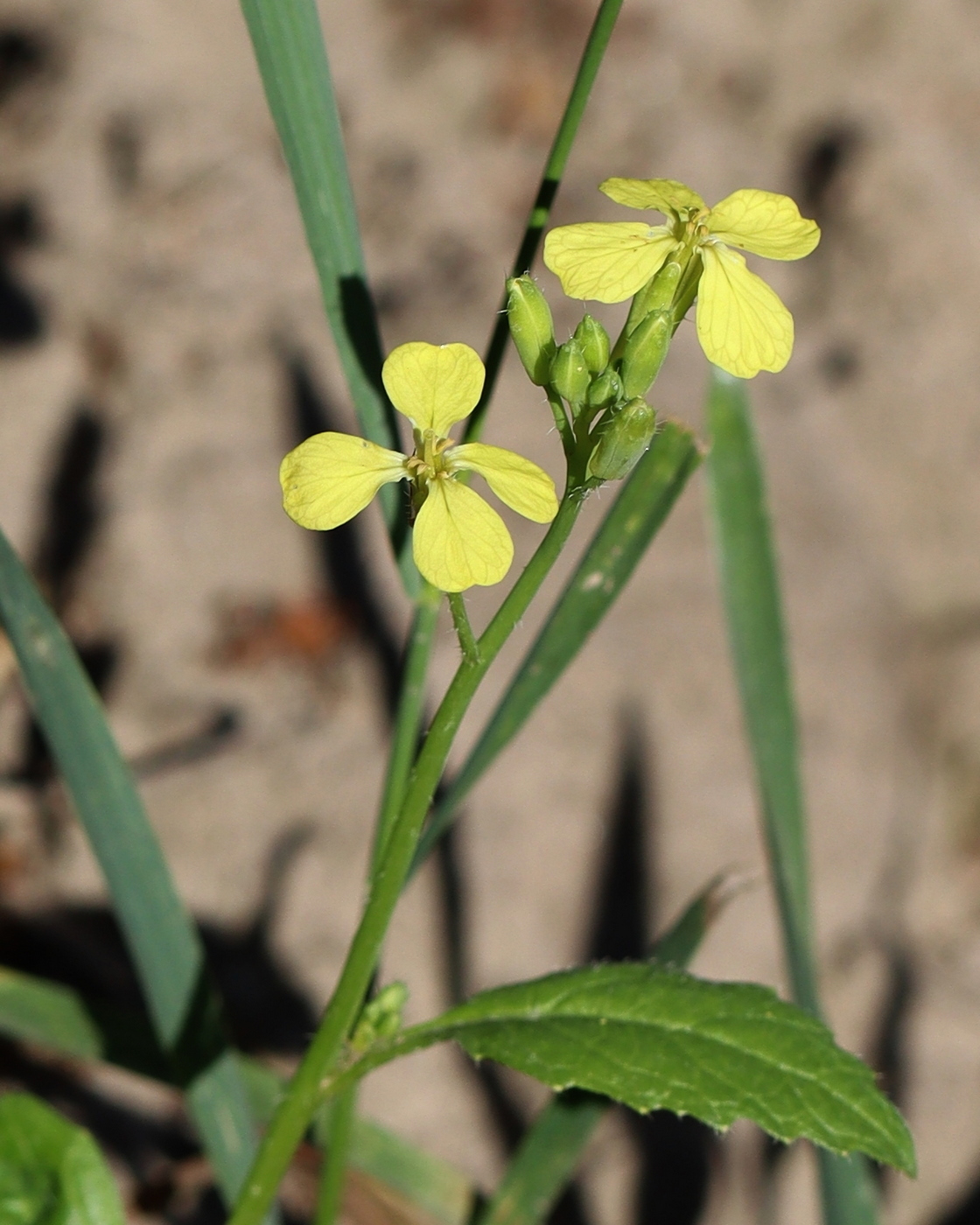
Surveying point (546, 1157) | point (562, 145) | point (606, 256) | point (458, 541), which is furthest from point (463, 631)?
point (546, 1157)

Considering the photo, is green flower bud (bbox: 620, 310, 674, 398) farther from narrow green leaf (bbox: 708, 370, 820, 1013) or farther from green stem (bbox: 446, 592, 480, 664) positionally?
narrow green leaf (bbox: 708, 370, 820, 1013)

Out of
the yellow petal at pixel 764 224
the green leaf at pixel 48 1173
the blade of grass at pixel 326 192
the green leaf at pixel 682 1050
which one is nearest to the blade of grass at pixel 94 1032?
the green leaf at pixel 48 1173

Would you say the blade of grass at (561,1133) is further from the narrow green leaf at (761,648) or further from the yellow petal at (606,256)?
the yellow petal at (606,256)

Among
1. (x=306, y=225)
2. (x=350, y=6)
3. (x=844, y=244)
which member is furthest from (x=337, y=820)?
(x=350, y=6)

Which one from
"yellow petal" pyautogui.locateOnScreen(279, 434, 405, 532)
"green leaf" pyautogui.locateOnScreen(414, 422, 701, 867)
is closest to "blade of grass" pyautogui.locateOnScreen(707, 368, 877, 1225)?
"green leaf" pyautogui.locateOnScreen(414, 422, 701, 867)

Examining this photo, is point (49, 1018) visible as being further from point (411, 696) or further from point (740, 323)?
point (740, 323)
